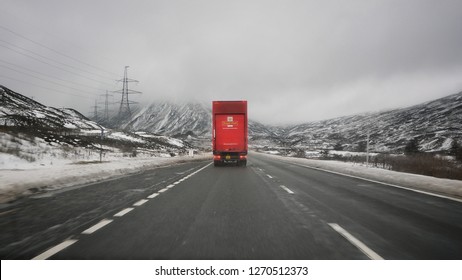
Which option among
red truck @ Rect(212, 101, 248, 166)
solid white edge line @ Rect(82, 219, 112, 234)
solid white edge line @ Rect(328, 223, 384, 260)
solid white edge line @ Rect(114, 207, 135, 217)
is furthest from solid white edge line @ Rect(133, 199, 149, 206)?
red truck @ Rect(212, 101, 248, 166)

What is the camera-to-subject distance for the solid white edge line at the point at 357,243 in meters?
3.64

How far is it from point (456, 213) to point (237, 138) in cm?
1732

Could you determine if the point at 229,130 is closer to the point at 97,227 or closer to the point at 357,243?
the point at 97,227

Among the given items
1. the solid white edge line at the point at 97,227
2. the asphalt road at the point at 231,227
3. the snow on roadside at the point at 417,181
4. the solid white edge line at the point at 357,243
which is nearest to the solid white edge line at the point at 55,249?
the asphalt road at the point at 231,227

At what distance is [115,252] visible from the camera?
3742mm

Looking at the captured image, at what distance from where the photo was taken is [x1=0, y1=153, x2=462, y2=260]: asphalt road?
3.77 metres

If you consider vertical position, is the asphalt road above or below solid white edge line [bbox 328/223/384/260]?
below

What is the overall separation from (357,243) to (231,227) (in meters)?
1.90

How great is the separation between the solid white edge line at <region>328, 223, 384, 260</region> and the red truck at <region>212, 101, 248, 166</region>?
17878 millimetres

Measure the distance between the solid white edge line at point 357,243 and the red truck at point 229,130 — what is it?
17878mm

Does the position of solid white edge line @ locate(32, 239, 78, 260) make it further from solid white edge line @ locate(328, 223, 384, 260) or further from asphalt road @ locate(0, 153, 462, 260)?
solid white edge line @ locate(328, 223, 384, 260)

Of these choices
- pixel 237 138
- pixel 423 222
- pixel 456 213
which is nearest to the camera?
pixel 423 222
